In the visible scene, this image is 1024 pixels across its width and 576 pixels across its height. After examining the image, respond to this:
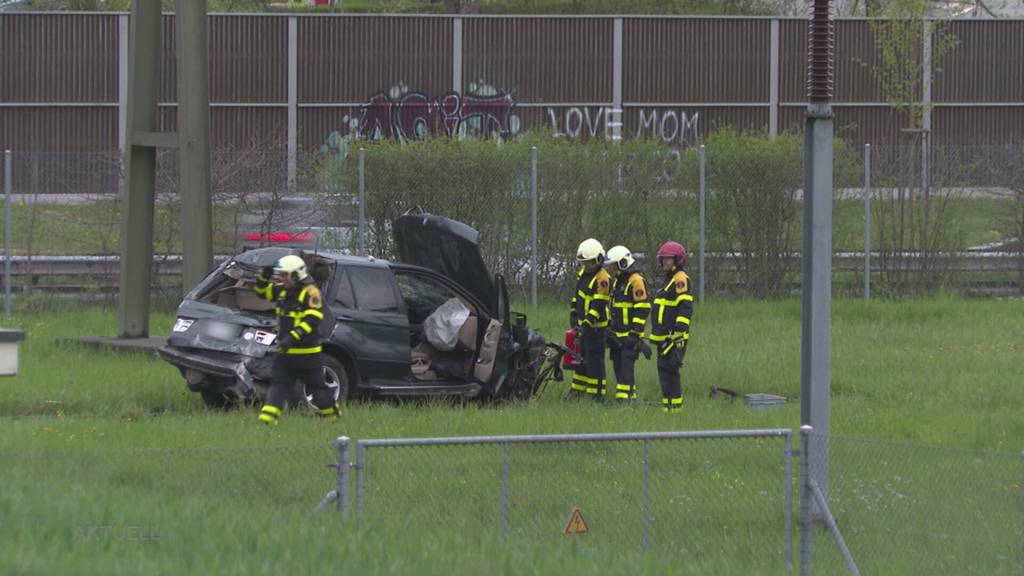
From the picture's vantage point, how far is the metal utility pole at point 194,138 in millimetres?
18016

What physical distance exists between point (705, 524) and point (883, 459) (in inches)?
50.8

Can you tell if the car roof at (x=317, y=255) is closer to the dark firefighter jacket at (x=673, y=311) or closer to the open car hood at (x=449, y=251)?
the open car hood at (x=449, y=251)

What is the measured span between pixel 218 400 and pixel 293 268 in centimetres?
212

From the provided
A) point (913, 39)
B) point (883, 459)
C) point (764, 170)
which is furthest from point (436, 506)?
point (913, 39)

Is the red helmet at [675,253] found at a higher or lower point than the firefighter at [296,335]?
higher

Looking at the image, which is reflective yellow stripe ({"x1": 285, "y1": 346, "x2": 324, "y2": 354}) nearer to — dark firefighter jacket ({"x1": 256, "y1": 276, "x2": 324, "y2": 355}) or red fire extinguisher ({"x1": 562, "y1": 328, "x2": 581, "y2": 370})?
dark firefighter jacket ({"x1": 256, "y1": 276, "x2": 324, "y2": 355})

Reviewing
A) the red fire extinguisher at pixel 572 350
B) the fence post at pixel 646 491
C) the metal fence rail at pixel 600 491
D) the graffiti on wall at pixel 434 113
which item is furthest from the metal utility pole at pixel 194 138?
the graffiti on wall at pixel 434 113

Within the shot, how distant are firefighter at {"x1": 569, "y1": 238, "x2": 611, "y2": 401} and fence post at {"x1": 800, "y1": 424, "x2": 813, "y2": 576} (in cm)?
666

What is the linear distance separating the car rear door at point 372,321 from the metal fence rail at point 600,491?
14.3 ft

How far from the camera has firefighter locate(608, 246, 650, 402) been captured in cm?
1588

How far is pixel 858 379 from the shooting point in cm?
1741

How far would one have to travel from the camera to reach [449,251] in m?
15.8

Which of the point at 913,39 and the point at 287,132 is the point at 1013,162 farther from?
the point at 287,132

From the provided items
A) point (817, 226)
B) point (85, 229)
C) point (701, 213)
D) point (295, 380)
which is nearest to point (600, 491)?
point (817, 226)
